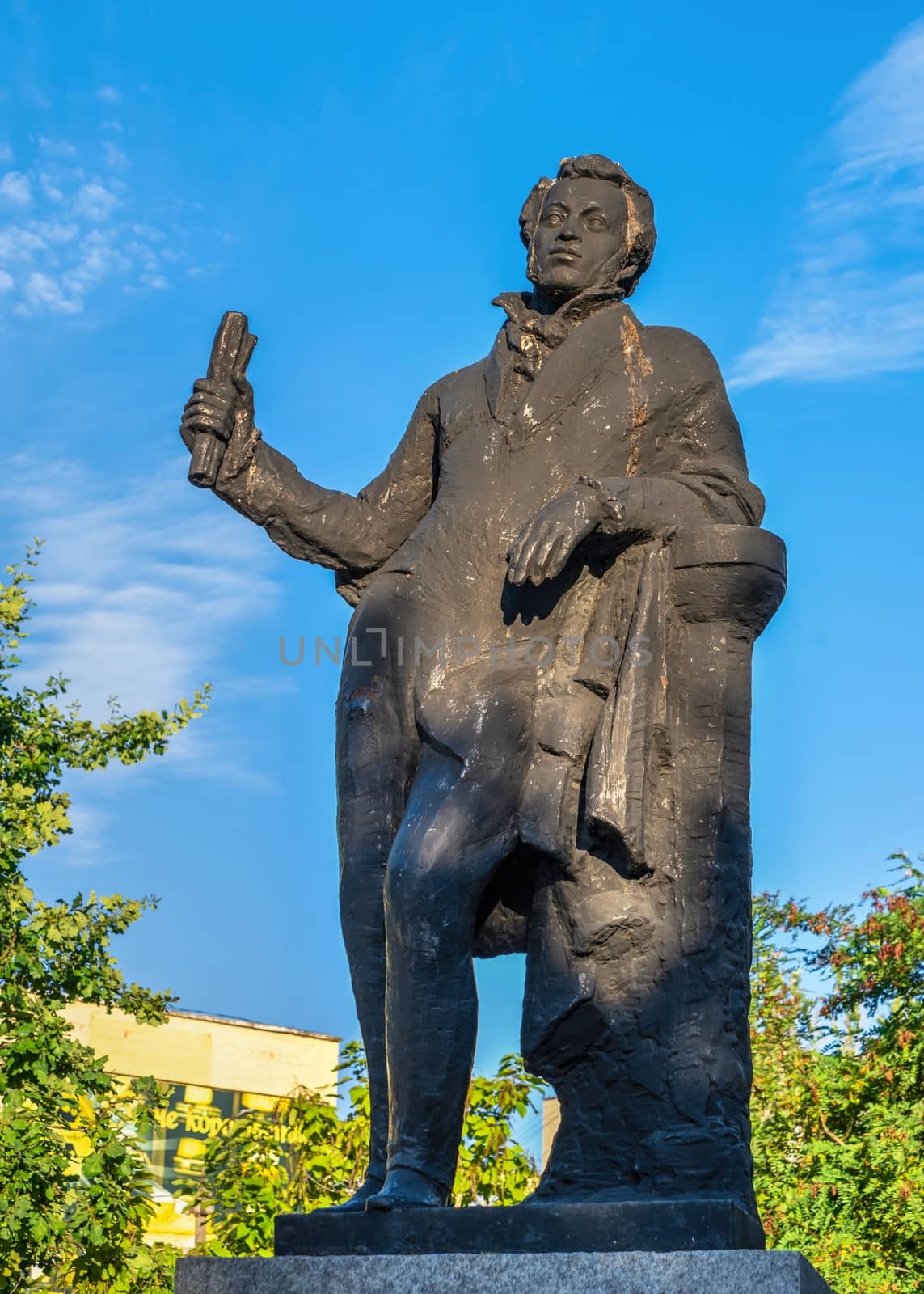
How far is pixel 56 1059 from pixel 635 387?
732 centimetres

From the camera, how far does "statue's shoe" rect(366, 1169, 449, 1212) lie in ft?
14.4

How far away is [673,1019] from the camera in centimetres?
479

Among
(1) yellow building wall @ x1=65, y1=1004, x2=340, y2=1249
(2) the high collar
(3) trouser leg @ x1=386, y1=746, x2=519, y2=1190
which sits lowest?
(3) trouser leg @ x1=386, y1=746, x2=519, y2=1190

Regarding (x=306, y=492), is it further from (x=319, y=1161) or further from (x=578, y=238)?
(x=319, y=1161)

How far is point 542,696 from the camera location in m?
5.01

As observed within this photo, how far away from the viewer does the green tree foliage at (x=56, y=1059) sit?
10547 millimetres

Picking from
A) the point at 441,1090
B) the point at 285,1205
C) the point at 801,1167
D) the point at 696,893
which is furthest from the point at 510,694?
the point at 801,1167

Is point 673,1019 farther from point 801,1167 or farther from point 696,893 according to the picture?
point 801,1167

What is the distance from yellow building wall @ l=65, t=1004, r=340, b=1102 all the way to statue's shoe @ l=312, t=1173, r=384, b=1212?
76.9 ft

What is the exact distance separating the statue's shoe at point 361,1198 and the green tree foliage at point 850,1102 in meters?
9.29

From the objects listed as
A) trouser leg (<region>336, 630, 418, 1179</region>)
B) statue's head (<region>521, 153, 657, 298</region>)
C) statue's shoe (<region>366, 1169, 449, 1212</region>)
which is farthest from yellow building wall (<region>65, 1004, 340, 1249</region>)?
statue's shoe (<region>366, 1169, 449, 1212</region>)

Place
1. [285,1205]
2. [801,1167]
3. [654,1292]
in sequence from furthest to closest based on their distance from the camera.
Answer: [801,1167] < [285,1205] < [654,1292]

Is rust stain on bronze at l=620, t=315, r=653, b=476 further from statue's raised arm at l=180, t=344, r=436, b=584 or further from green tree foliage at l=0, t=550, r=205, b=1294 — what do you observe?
green tree foliage at l=0, t=550, r=205, b=1294

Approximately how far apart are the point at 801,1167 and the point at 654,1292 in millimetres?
11119
